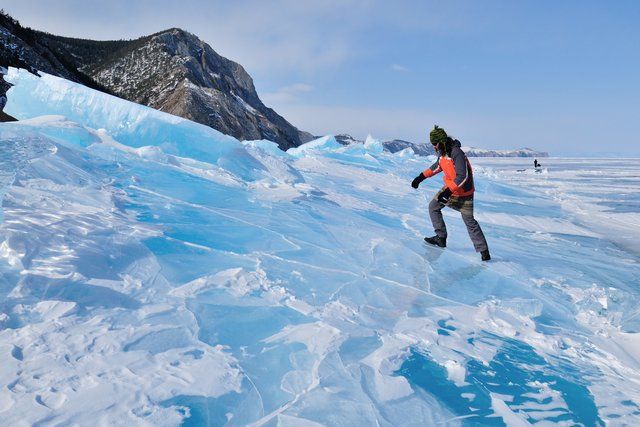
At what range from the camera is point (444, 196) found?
5129 millimetres

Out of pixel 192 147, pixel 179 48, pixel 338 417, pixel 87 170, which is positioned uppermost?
pixel 179 48


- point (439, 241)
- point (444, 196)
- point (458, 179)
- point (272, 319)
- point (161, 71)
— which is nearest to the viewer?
point (272, 319)

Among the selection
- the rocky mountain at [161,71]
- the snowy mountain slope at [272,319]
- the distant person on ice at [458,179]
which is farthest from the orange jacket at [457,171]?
the rocky mountain at [161,71]

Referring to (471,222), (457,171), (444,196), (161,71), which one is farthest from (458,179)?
(161,71)

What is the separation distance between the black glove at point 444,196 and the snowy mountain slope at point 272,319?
68 centimetres

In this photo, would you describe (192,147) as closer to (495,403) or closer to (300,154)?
(495,403)

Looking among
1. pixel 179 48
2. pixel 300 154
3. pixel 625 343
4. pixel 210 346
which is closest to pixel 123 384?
pixel 210 346

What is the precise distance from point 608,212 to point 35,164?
556 inches

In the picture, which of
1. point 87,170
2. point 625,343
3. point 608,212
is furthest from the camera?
point 608,212

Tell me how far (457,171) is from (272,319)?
3304 mm

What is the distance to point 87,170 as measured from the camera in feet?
18.7

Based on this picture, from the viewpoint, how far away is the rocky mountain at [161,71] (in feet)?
141

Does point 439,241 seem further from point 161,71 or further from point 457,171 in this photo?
point 161,71

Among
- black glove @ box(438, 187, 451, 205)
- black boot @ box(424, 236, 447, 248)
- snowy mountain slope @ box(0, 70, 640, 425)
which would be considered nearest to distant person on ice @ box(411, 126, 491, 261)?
black glove @ box(438, 187, 451, 205)
